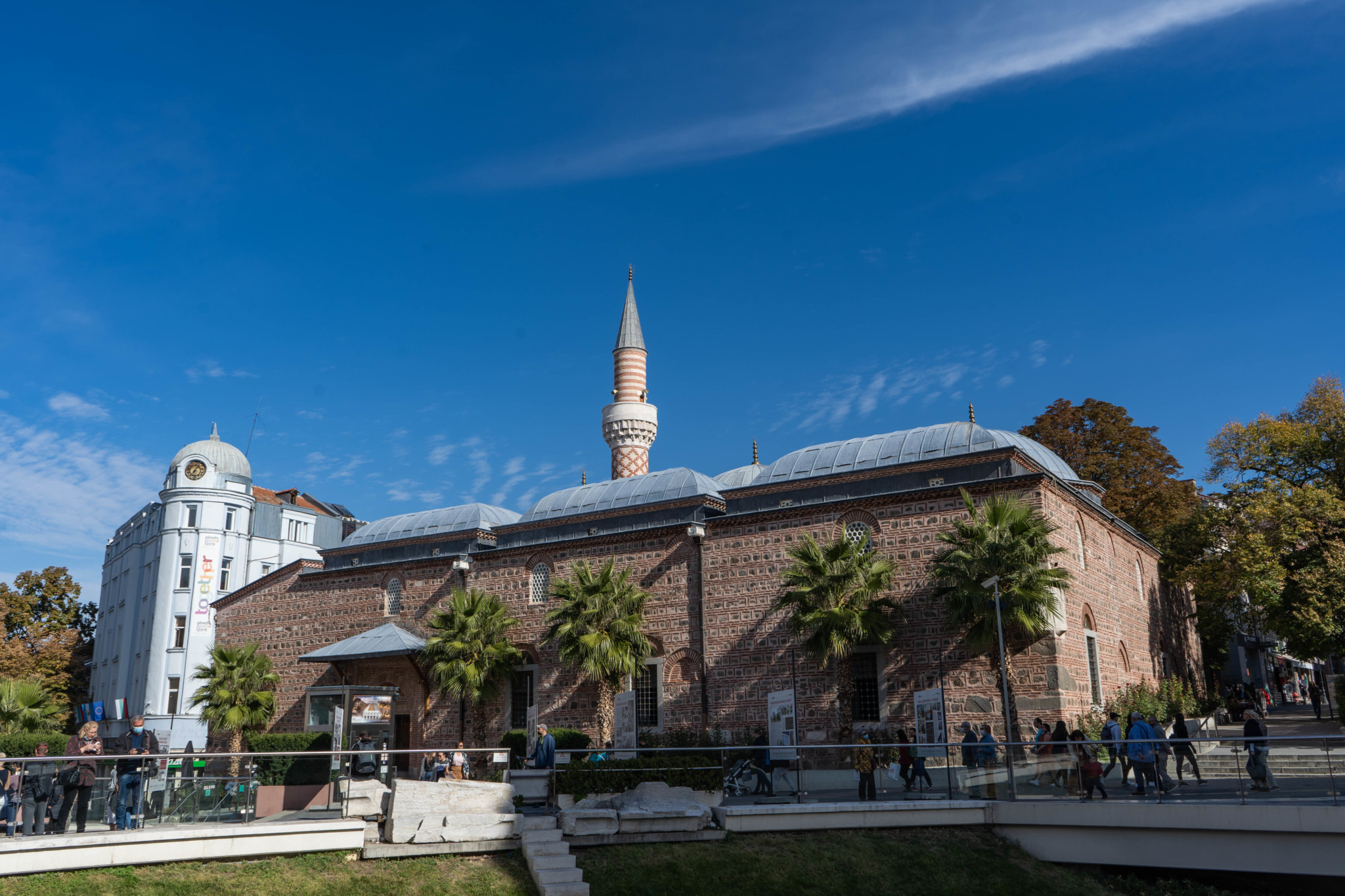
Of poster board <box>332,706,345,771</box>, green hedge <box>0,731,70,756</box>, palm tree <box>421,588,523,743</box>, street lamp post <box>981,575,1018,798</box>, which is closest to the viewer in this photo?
street lamp post <box>981,575,1018,798</box>

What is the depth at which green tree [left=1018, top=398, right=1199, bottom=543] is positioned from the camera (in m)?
33.1

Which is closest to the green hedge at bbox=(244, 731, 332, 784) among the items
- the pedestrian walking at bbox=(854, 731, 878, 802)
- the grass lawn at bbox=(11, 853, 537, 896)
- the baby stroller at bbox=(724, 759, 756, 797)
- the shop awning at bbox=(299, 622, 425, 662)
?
the grass lawn at bbox=(11, 853, 537, 896)

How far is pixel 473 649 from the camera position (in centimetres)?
2441

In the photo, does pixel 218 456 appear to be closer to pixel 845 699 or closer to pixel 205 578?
pixel 205 578

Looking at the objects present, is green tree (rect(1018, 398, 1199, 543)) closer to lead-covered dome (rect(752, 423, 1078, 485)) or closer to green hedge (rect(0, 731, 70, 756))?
lead-covered dome (rect(752, 423, 1078, 485))

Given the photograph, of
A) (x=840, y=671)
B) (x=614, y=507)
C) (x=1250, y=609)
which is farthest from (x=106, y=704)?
(x=1250, y=609)

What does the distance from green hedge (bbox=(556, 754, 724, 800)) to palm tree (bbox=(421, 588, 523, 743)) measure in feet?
36.3

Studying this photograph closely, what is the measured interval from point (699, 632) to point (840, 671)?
430 centimetres

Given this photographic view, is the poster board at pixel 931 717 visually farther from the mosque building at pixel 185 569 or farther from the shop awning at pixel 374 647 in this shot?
the mosque building at pixel 185 569

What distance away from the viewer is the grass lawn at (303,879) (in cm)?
1009

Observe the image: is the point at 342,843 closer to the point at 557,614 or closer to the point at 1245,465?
the point at 557,614

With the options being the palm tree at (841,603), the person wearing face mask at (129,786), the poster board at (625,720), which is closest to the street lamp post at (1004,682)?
the palm tree at (841,603)

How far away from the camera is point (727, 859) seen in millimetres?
12523

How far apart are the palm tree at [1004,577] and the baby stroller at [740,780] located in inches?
219
